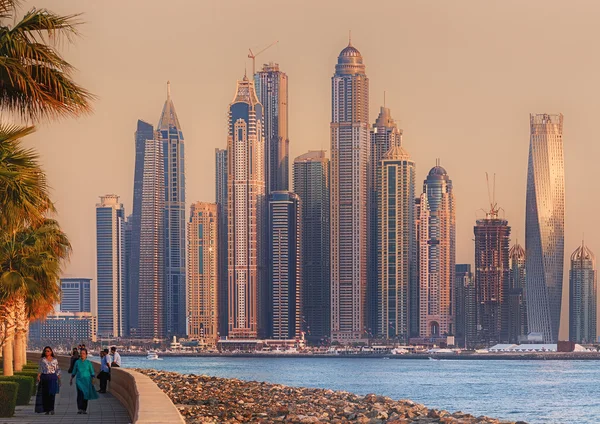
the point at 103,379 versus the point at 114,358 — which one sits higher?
the point at 114,358

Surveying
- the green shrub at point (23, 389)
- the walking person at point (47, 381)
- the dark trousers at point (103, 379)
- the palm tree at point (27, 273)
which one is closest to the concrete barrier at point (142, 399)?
the dark trousers at point (103, 379)

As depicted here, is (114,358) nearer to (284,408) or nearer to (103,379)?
(103,379)

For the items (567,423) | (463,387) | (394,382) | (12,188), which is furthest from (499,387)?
(12,188)

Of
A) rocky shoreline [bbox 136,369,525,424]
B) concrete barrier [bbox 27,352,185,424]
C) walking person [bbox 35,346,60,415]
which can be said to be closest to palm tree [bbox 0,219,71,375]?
concrete barrier [bbox 27,352,185,424]

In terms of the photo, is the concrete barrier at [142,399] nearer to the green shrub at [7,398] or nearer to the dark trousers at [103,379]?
the dark trousers at [103,379]

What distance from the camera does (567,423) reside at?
80500 millimetres

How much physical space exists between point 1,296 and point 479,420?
56.0 ft

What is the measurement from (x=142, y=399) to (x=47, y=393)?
610 centimetres

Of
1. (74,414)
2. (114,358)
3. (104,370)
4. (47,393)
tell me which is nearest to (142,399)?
A: (47,393)

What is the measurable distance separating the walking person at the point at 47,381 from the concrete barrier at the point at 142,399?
1889 millimetres

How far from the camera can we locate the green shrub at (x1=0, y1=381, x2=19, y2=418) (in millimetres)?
28953

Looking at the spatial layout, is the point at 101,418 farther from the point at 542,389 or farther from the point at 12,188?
the point at 542,389

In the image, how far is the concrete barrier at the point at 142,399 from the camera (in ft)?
68.6

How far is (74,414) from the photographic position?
31578 mm
